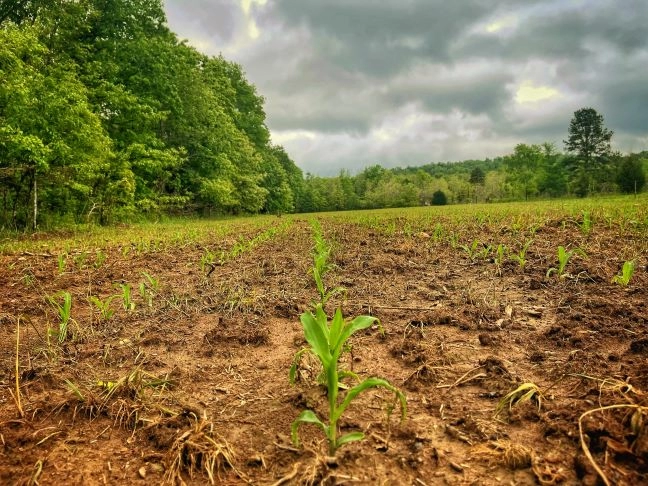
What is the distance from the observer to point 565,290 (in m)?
3.27

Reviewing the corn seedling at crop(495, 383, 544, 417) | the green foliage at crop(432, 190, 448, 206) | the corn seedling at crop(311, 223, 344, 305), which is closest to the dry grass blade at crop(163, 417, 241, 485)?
the corn seedling at crop(495, 383, 544, 417)

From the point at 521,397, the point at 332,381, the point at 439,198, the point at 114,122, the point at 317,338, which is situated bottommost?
the point at 521,397

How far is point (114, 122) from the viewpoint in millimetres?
17938

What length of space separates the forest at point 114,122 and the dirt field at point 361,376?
971 cm

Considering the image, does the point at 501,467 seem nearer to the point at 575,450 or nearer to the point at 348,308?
the point at 575,450

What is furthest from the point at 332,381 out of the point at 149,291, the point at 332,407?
the point at 149,291

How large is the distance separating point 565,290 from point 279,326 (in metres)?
2.49

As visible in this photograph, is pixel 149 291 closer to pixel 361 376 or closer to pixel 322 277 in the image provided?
pixel 322 277

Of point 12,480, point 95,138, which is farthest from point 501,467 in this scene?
point 95,138

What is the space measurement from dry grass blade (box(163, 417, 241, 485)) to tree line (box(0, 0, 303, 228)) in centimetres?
1145

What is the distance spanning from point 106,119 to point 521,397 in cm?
2061

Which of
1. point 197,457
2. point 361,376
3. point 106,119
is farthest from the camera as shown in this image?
point 106,119

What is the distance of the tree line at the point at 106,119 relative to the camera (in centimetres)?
1100

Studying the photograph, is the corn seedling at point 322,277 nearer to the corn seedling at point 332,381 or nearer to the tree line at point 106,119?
the corn seedling at point 332,381
